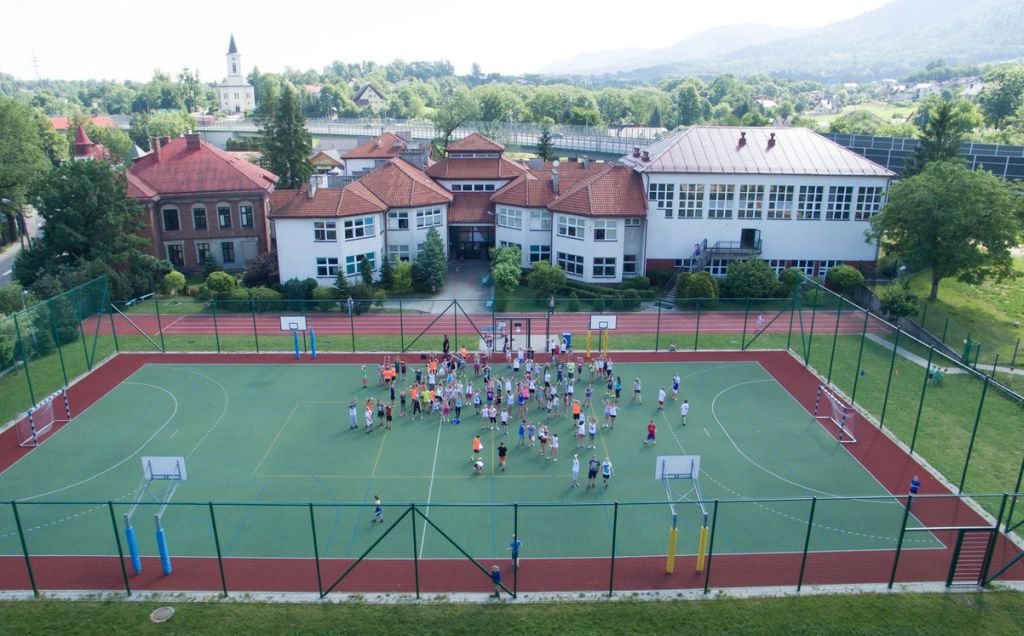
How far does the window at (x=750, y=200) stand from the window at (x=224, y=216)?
118ft

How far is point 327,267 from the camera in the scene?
152 feet

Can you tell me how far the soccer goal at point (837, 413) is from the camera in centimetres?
2731

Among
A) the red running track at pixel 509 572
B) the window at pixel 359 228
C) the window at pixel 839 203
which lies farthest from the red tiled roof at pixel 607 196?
the red running track at pixel 509 572

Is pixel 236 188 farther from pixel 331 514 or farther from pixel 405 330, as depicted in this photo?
pixel 331 514

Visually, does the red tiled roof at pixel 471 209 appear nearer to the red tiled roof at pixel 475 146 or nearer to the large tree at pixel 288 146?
the red tiled roof at pixel 475 146

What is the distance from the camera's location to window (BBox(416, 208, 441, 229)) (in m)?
50.2

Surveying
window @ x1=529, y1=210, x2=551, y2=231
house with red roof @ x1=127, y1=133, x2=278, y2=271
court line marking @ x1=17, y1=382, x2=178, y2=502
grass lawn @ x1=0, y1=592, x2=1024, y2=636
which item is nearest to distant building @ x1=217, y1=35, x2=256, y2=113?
house with red roof @ x1=127, y1=133, x2=278, y2=271

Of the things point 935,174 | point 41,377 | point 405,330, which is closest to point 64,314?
point 41,377

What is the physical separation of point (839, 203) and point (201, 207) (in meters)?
44.0

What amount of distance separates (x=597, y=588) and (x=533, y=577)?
1724mm

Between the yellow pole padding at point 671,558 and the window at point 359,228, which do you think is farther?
the window at point 359,228

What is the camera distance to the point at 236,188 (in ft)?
169

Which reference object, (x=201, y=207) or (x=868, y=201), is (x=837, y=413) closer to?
(x=868, y=201)

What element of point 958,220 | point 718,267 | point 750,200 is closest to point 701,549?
point 958,220
